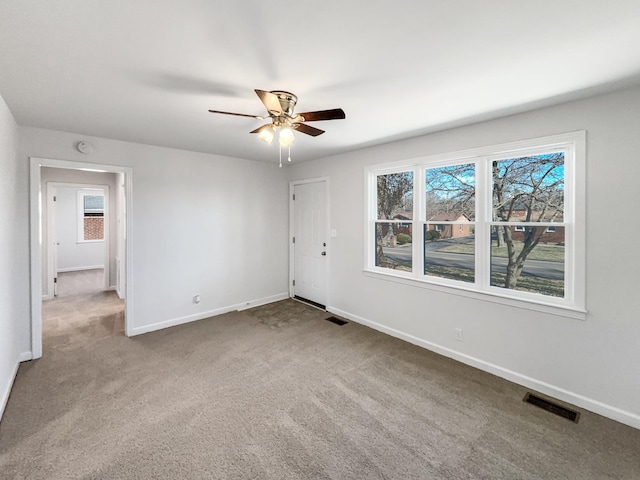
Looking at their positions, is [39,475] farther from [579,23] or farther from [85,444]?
[579,23]

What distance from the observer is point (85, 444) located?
1984 mm

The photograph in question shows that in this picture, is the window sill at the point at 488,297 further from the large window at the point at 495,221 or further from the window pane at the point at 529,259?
the window pane at the point at 529,259

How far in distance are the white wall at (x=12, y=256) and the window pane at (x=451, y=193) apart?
4.05m

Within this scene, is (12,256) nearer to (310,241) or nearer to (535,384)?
(310,241)

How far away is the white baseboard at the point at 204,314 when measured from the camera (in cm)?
388

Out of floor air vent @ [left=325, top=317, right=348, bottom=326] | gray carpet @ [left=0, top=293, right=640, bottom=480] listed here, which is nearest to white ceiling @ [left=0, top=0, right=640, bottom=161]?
gray carpet @ [left=0, top=293, right=640, bottom=480]

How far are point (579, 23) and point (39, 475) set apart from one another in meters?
3.86

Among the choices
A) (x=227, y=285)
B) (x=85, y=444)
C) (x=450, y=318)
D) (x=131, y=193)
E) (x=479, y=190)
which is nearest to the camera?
(x=85, y=444)

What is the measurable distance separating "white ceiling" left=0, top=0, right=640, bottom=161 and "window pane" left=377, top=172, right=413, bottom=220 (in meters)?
1.06

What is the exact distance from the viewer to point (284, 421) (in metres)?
2.22

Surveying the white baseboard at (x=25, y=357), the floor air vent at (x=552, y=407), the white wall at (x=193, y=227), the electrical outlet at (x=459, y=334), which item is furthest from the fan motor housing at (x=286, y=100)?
the white baseboard at (x=25, y=357)

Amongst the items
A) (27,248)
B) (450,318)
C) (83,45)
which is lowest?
(450,318)

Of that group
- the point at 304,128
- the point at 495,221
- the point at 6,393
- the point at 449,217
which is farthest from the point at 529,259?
the point at 6,393

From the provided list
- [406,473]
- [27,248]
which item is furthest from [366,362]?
[27,248]
